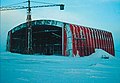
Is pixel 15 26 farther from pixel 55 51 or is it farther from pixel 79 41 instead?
pixel 79 41

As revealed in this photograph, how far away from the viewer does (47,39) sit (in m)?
→ 3.07

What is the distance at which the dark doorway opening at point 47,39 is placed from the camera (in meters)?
3.03

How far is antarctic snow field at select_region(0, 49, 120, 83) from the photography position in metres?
2.90

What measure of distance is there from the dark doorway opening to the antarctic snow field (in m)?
0.07

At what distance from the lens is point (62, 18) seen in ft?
9.96

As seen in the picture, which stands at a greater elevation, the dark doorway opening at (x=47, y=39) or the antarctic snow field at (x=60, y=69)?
the dark doorway opening at (x=47, y=39)

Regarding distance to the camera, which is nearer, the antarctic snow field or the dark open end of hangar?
the antarctic snow field

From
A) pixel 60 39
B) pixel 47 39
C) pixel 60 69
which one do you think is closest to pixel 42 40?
pixel 47 39

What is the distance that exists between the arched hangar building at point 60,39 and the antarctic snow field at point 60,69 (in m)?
0.07

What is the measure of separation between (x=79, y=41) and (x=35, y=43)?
51 centimetres

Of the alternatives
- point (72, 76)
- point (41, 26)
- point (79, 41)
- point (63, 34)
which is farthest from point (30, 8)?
point (72, 76)

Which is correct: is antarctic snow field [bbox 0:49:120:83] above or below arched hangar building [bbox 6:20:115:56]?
below

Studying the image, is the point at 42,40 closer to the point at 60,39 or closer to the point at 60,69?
the point at 60,39

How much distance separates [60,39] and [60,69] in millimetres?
343
